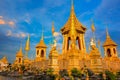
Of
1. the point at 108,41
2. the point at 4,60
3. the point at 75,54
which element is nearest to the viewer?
the point at 75,54

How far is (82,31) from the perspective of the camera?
1237 inches

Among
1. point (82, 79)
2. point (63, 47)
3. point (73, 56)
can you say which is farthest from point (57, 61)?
point (63, 47)

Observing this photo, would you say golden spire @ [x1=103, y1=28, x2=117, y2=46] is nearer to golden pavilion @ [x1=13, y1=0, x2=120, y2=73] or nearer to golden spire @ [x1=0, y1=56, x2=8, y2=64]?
golden pavilion @ [x1=13, y1=0, x2=120, y2=73]

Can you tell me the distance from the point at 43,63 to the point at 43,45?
15992 mm

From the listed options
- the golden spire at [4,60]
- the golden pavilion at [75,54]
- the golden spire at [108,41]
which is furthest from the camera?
the golden spire at [4,60]

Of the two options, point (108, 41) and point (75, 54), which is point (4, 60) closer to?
point (108, 41)

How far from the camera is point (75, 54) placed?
20734 mm

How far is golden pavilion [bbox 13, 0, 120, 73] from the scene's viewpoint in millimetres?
20939

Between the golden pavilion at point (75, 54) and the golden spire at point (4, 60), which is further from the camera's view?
the golden spire at point (4, 60)

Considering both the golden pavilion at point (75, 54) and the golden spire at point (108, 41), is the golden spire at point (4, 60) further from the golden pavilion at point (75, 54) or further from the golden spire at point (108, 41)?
the golden spire at point (108, 41)

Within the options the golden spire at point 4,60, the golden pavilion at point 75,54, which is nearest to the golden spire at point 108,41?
the golden pavilion at point 75,54

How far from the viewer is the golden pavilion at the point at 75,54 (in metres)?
20.9

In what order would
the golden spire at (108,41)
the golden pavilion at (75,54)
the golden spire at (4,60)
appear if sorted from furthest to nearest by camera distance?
1. the golden spire at (4,60)
2. the golden spire at (108,41)
3. the golden pavilion at (75,54)

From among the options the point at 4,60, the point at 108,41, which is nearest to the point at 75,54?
the point at 108,41
